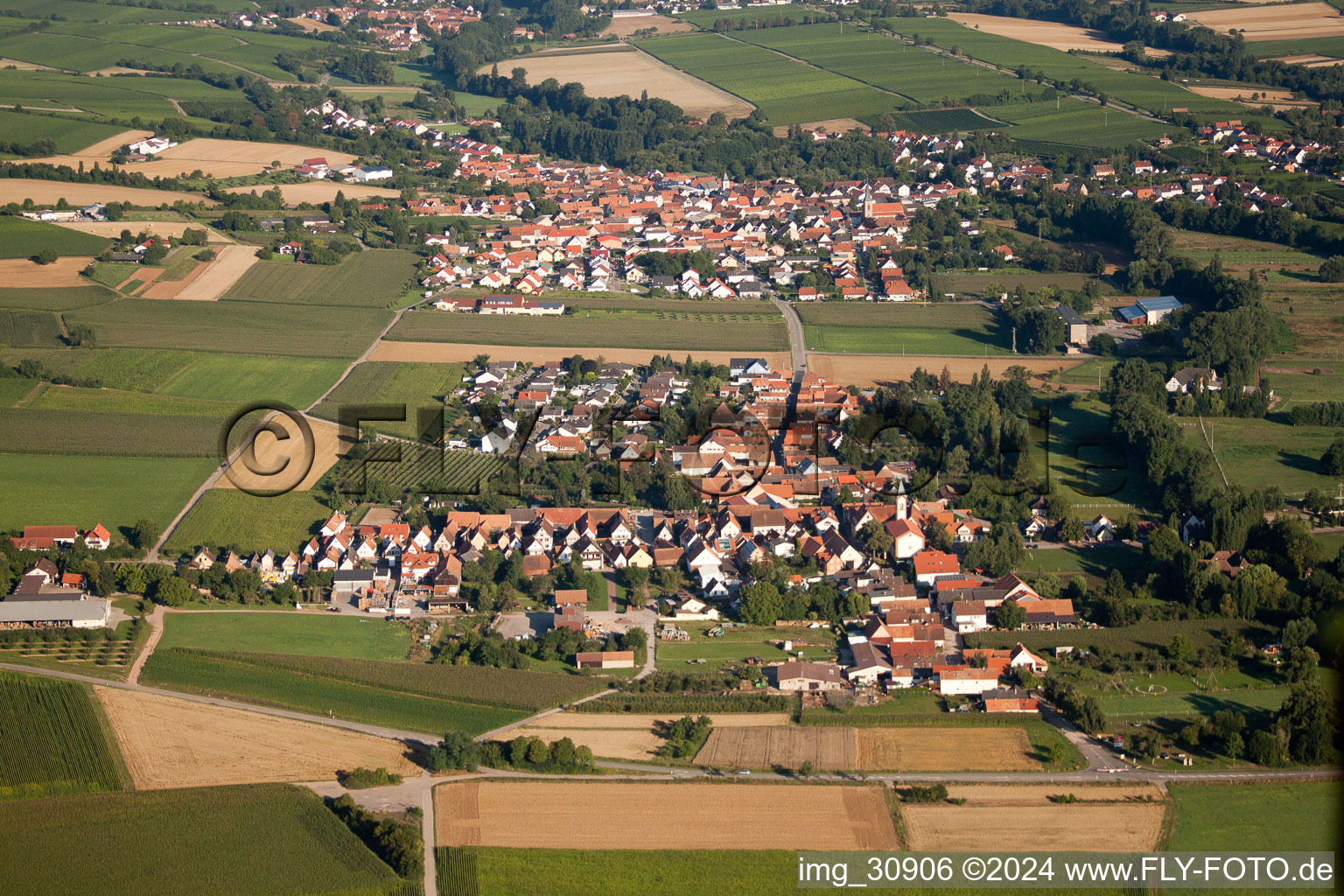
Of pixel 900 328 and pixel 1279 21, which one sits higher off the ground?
pixel 1279 21

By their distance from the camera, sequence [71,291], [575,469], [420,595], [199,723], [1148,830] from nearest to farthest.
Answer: [1148,830] < [199,723] < [420,595] < [575,469] < [71,291]

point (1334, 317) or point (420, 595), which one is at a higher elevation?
point (1334, 317)

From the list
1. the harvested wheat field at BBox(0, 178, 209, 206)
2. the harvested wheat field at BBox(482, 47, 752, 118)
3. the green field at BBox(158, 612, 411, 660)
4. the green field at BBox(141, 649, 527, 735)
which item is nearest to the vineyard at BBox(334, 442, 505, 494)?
the green field at BBox(158, 612, 411, 660)

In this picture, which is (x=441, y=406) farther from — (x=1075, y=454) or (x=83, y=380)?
(x=1075, y=454)

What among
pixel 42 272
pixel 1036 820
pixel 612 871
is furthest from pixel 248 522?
pixel 42 272

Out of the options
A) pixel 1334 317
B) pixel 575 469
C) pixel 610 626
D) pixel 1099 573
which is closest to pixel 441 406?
pixel 575 469

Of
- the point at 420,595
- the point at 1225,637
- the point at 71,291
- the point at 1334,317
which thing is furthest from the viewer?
the point at 71,291

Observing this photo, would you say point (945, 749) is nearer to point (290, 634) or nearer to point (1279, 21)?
point (290, 634)
